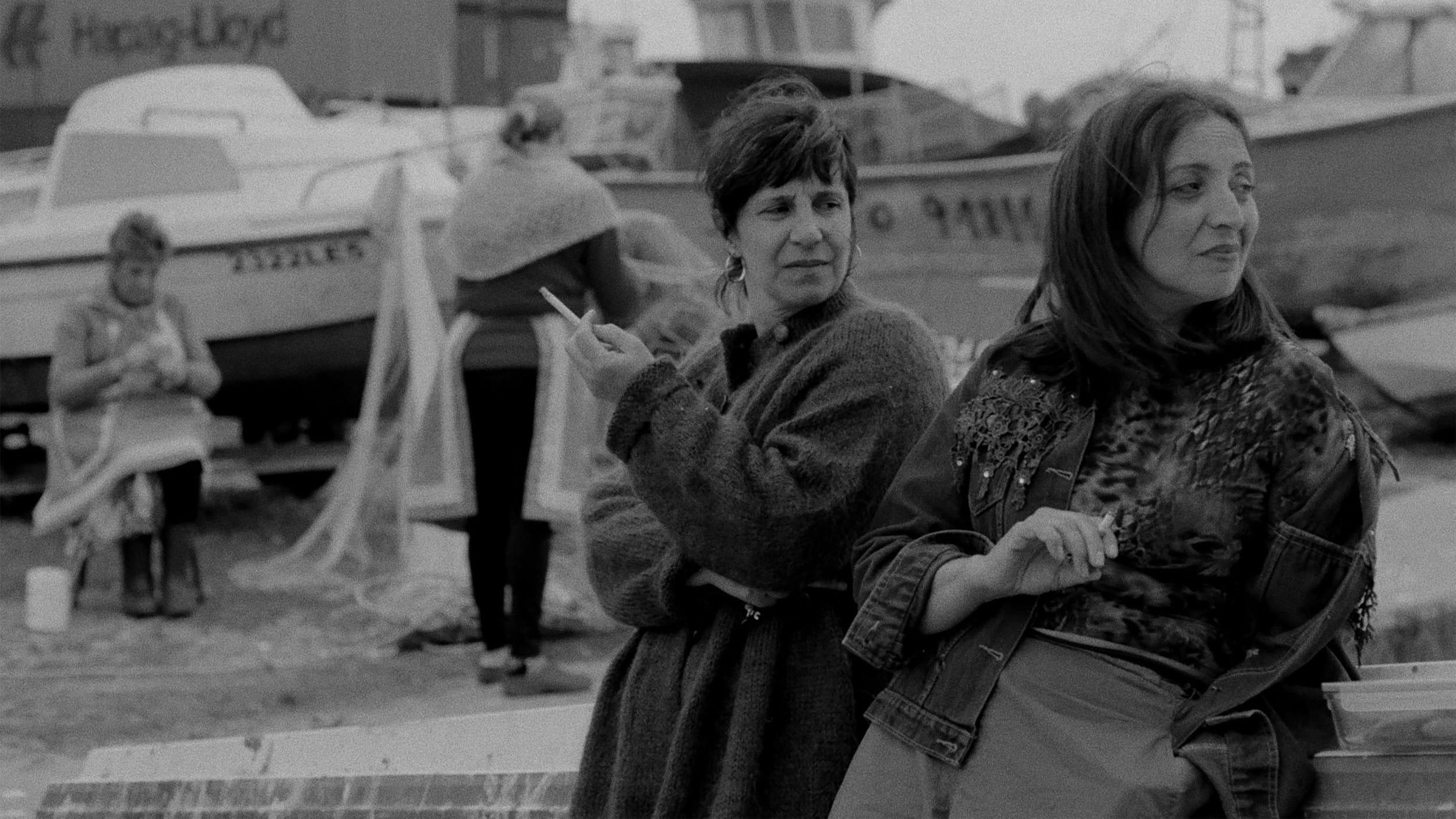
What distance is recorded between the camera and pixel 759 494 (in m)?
2.70

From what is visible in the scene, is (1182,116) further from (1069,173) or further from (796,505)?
(796,505)

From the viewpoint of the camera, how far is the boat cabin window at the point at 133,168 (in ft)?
40.0

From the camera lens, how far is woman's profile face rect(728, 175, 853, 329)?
2863mm

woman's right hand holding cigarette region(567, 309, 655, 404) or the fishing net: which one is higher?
woman's right hand holding cigarette region(567, 309, 655, 404)

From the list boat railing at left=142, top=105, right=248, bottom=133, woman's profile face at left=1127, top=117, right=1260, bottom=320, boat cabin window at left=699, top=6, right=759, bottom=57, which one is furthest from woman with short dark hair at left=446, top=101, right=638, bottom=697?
boat cabin window at left=699, top=6, right=759, bottom=57

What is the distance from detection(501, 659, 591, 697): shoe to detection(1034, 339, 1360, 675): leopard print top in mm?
4920

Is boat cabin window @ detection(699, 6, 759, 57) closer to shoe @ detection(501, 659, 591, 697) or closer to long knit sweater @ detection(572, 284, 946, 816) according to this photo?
shoe @ detection(501, 659, 591, 697)

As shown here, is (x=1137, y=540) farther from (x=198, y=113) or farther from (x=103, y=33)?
(x=103, y=33)

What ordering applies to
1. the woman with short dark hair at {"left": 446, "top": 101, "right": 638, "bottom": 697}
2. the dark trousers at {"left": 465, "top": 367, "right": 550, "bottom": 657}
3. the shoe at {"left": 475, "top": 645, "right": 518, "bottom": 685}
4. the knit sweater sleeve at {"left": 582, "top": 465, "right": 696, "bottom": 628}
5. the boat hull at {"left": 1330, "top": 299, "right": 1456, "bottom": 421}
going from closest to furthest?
the knit sweater sleeve at {"left": 582, "top": 465, "right": 696, "bottom": 628} < the woman with short dark hair at {"left": 446, "top": 101, "right": 638, "bottom": 697} < the dark trousers at {"left": 465, "top": 367, "right": 550, "bottom": 657} < the shoe at {"left": 475, "top": 645, "right": 518, "bottom": 685} < the boat hull at {"left": 1330, "top": 299, "right": 1456, "bottom": 421}

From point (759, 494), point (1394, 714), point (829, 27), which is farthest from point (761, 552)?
point (829, 27)

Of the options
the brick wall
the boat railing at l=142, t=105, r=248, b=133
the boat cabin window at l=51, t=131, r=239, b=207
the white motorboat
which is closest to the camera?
the brick wall

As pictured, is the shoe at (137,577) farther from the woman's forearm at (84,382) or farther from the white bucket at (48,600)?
the woman's forearm at (84,382)

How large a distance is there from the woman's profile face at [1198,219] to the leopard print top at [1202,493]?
0.11 metres

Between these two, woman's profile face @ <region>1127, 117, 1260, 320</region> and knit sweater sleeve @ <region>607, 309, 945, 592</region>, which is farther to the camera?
knit sweater sleeve @ <region>607, 309, 945, 592</region>
